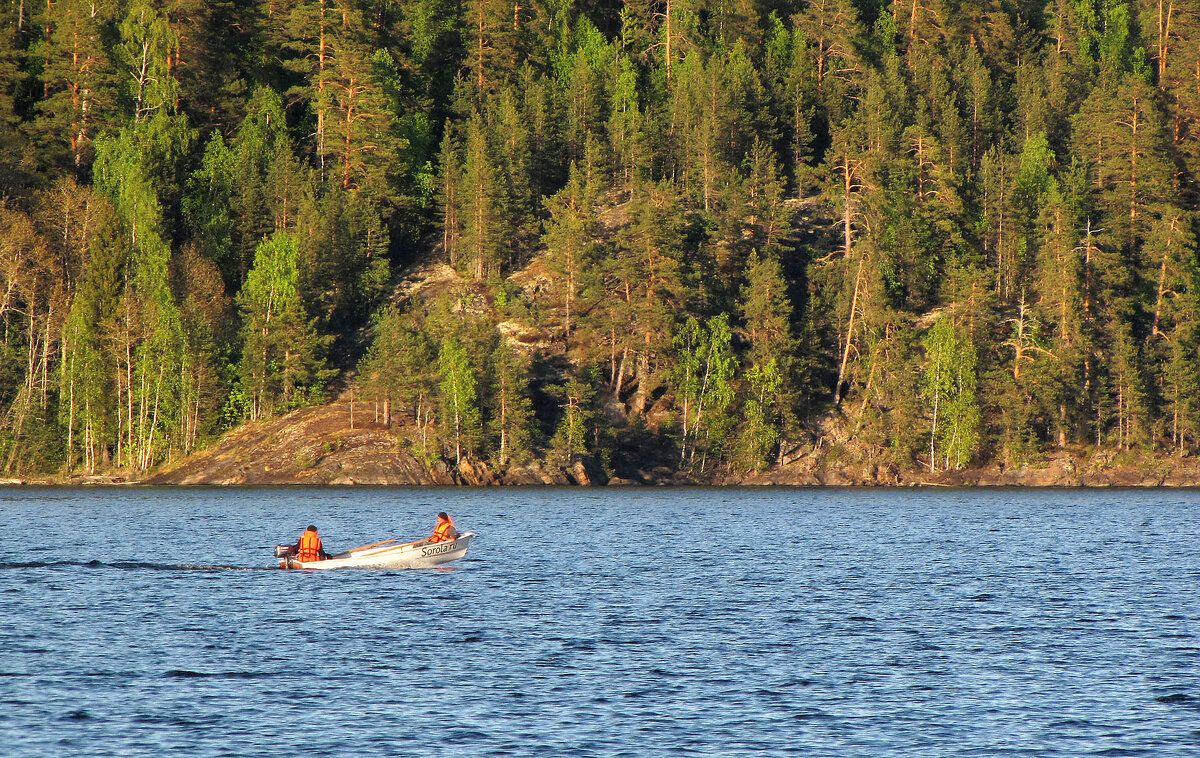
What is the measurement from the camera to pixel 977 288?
111m

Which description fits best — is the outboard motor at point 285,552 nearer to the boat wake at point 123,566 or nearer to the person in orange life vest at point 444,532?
the boat wake at point 123,566

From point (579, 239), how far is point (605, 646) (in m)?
83.1

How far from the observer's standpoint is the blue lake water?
22.7m

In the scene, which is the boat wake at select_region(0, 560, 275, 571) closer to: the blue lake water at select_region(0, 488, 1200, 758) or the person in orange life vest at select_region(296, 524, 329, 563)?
the blue lake water at select_region(0, 488, 1200, 758)

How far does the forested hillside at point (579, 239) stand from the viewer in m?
102

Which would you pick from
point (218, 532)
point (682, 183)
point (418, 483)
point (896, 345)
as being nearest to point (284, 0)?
point (682, 183)

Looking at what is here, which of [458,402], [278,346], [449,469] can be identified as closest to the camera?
[458,402]

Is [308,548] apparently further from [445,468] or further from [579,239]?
[579,239]

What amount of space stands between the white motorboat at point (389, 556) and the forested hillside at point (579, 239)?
5066 centimetres

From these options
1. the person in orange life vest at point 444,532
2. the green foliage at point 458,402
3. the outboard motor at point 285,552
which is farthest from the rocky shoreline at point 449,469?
the outboard motor at point 285,552

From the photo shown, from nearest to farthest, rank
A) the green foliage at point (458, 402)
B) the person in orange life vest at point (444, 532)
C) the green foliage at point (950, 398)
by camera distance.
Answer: the person in orange life vest at point (444, 532), the green foliage at point (458, 402), the green foliage at point (950, 398)

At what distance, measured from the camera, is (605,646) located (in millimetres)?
31047

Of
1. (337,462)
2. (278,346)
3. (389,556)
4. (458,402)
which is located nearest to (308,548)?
(389,556)

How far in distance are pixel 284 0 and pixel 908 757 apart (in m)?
126
